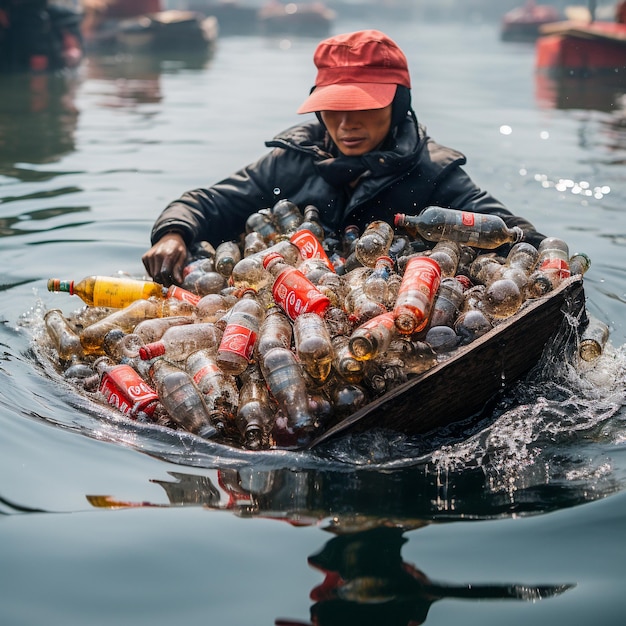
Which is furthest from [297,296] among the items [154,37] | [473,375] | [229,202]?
[154,37]

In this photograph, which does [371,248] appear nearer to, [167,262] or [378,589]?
[167,262]

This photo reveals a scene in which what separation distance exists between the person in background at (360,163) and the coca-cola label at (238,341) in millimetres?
1245

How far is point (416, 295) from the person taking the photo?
155 inches

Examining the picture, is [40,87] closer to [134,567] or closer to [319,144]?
[319,144]

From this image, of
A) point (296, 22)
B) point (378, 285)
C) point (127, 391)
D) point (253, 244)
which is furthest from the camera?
point (296, 22)

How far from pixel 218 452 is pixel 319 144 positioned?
107 inches

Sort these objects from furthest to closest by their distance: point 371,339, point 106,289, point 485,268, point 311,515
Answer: point 106,289 → point 485,268 → point 371,339 → point 311,515

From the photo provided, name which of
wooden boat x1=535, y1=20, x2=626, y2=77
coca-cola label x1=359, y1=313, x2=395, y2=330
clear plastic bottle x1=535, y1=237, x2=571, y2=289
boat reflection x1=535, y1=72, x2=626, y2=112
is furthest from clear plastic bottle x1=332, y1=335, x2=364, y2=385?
wooden boat x1=535, y1=20, x2=626, y2=77

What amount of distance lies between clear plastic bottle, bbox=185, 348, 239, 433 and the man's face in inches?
72.6

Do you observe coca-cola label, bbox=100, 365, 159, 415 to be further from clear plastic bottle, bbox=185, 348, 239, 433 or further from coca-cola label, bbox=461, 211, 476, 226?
coca-cola label, bbox=461, 211, 476, 226

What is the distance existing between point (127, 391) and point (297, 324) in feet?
2.68

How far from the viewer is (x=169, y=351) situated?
426 cm

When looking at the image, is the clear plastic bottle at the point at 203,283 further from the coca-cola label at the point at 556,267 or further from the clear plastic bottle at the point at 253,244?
the coca-cola label at the point at 556,267

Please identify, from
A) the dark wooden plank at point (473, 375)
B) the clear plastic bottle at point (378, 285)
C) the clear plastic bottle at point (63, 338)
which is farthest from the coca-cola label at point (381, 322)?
the clear plastic bottle at point (63, 338)
